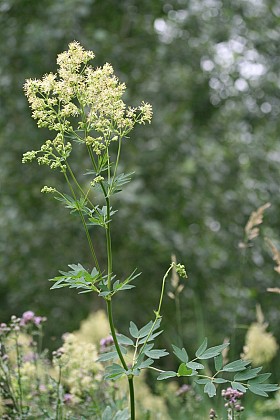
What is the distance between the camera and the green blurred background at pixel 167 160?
18.6ft

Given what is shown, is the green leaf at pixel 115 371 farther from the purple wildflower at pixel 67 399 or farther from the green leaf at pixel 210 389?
the purple wildflower at pixel 67 399

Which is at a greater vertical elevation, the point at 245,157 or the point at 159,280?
the point at 245,157

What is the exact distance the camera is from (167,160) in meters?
5.87

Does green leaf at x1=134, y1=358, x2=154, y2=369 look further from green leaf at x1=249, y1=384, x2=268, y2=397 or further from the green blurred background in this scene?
the green blurred background

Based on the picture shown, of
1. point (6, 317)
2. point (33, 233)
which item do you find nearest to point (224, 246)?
point (33, 233)

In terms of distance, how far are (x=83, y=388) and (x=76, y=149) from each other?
321 cm

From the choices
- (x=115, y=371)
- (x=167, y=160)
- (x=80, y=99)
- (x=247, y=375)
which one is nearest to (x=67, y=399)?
(x=115, y=371)

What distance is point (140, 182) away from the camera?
210 inches

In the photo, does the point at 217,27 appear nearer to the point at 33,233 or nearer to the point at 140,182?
the point at 140,182

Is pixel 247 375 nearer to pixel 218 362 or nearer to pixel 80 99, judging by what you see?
pixel 218 362

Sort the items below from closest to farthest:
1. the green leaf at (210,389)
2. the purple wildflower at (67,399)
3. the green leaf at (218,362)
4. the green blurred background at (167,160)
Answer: the green leaf at (210,389) → the green leaf at (218,362) → the purple wildflower at (67,399) → the green blurred background at (167,160)

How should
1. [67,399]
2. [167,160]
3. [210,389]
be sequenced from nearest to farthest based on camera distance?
[210,389] < [67,399] < [167,160]

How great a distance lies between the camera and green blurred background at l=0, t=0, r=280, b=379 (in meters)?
5.68

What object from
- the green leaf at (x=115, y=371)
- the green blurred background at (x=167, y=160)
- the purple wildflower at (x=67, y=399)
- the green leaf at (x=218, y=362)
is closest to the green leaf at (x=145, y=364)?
the green leaf at (x=115, y=371)
